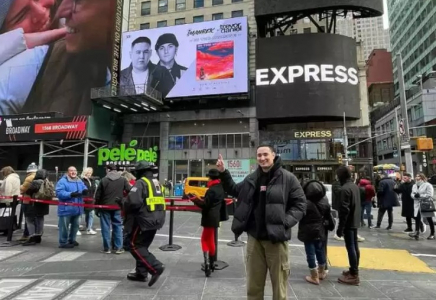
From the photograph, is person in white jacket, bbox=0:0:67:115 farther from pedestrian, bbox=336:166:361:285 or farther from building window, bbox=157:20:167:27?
pedestrian, bbox=336:166:361:285

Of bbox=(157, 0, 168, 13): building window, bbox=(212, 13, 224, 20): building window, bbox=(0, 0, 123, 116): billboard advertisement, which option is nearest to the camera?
bbox=(0, 0, 123, 116): billboard advertisement

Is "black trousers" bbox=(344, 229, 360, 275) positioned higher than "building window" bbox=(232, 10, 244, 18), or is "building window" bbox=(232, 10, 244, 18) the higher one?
"building window" bbox=(232, 10, 244, 18)

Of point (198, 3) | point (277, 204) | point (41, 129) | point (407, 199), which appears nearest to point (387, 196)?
point (407, 199)

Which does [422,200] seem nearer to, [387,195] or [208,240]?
[387,195]

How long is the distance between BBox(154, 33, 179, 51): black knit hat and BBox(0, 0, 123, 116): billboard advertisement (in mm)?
4669

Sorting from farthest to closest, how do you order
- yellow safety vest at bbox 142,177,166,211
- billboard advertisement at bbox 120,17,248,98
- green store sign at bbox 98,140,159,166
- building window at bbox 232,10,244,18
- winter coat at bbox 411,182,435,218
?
building window at bbox 232,10,244,18
green store sign at bbox 98,140,159,166
billboard advertisement at bbox 120,17,248,98
winter coat at bbox 411,182,435,218
yellow safety vest at bbox 142,177,166,211

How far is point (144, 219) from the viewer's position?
16.4 ft

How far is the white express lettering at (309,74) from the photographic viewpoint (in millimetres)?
32656

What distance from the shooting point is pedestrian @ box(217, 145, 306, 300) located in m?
3.36

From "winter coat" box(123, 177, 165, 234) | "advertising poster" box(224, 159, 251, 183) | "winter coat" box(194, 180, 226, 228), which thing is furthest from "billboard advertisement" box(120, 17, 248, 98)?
"winter coat" box(123, 177, 165, 234)

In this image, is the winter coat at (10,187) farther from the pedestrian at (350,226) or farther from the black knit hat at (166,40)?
the black knit hat at (166,40)

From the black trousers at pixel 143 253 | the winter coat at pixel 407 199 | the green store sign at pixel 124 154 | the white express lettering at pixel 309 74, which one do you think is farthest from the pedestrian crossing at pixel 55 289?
the white express lettering at pixel 309 74

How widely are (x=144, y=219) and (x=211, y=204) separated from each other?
119 cm

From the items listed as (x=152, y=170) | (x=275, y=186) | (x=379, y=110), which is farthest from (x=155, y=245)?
(x=379, y=110)
